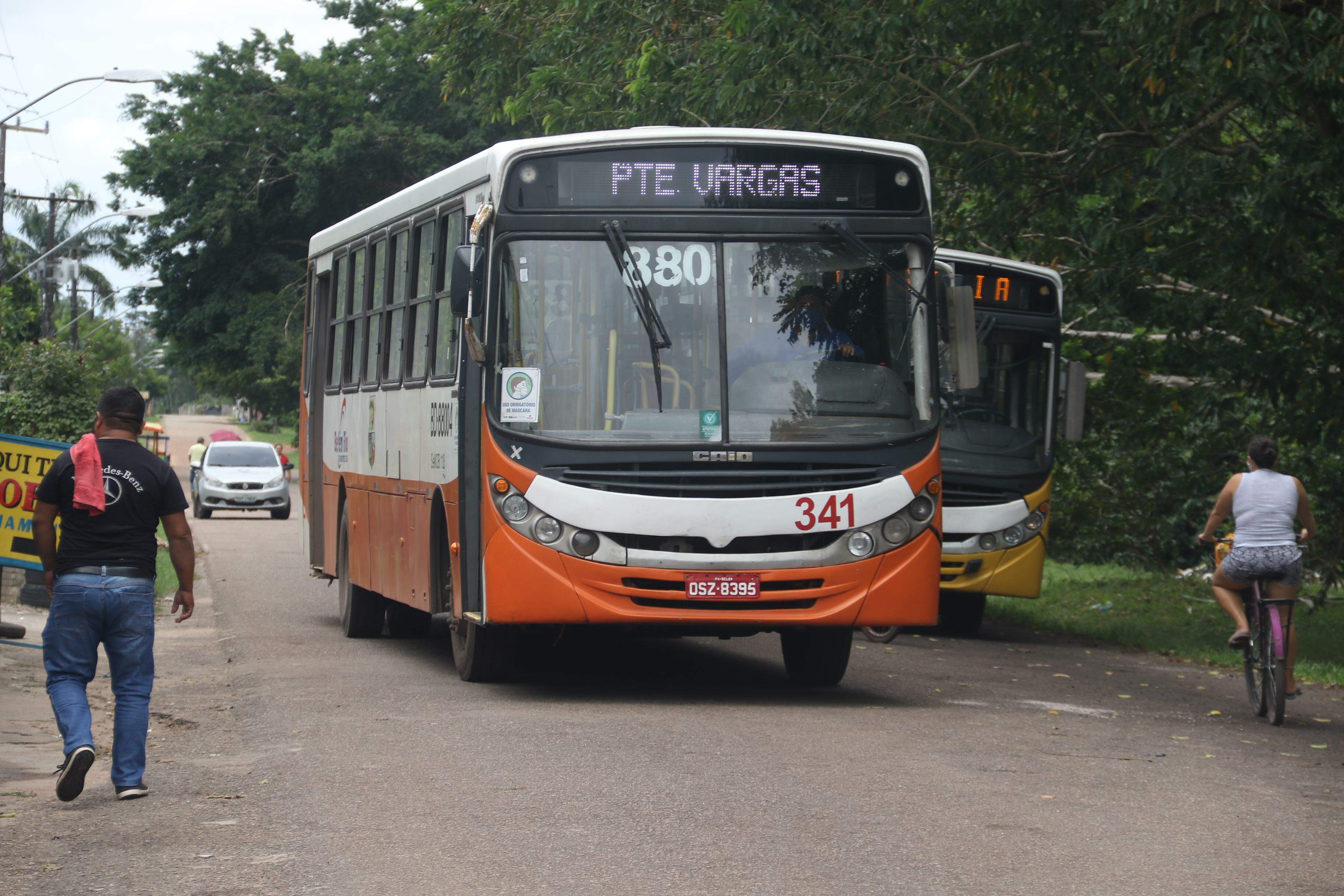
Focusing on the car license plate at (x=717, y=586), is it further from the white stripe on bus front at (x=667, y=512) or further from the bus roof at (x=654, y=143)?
the bus roof at (x=654, y=143)

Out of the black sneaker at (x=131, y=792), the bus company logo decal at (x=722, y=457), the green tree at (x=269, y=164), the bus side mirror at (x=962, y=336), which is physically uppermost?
the green tree at (x=269, y=164)

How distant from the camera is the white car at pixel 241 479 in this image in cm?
3950

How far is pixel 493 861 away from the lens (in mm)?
6312

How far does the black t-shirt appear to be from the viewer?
25.2 ft

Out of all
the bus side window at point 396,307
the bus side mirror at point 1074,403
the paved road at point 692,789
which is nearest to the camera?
the paved road at point 692,789

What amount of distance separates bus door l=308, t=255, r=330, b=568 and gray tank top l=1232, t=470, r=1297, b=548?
8145 millimetres

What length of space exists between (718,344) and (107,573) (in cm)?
390

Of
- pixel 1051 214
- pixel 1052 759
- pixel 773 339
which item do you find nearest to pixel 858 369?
pixel 773 339

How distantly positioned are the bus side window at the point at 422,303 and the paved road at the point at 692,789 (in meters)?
2.03

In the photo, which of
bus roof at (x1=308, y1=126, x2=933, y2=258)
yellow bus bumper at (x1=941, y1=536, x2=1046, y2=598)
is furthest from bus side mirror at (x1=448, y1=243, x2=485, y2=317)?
yellow bus bumper at (x1=941, y1=536, x2=1046, y2=598)

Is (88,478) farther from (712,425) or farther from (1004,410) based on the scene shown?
(1004,410)

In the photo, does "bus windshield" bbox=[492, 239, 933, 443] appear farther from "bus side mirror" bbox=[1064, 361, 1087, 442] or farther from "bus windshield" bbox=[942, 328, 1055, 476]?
"bus windshield" bbox=[942, 328, 1055, 476]

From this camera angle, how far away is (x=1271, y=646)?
11062 millimetres

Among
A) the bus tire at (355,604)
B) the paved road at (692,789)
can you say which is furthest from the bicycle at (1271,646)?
the bus tire at (355,604)
